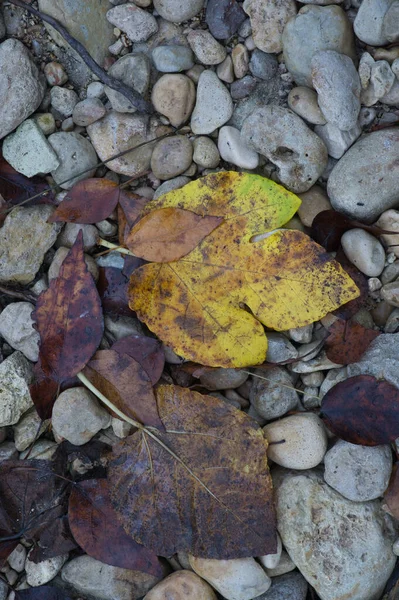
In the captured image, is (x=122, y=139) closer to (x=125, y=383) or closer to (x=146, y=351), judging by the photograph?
(x=146, y=351)

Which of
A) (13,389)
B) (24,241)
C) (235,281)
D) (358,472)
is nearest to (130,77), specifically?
(24,241)

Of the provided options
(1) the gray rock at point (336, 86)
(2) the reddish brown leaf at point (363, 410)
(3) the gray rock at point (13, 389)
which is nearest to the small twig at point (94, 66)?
(1) the gray rock at point (336, 86)

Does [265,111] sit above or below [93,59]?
below

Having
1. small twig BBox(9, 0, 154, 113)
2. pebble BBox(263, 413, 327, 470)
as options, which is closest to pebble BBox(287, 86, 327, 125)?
small twig BBox(9, 0, 154, 113)

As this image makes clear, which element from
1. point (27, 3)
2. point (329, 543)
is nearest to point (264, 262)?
point (329, 543)

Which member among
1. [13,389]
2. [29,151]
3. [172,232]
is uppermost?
[29,151]

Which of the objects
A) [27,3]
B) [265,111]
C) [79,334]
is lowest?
[79,334]

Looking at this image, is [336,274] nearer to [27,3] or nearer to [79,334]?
[79,334]
